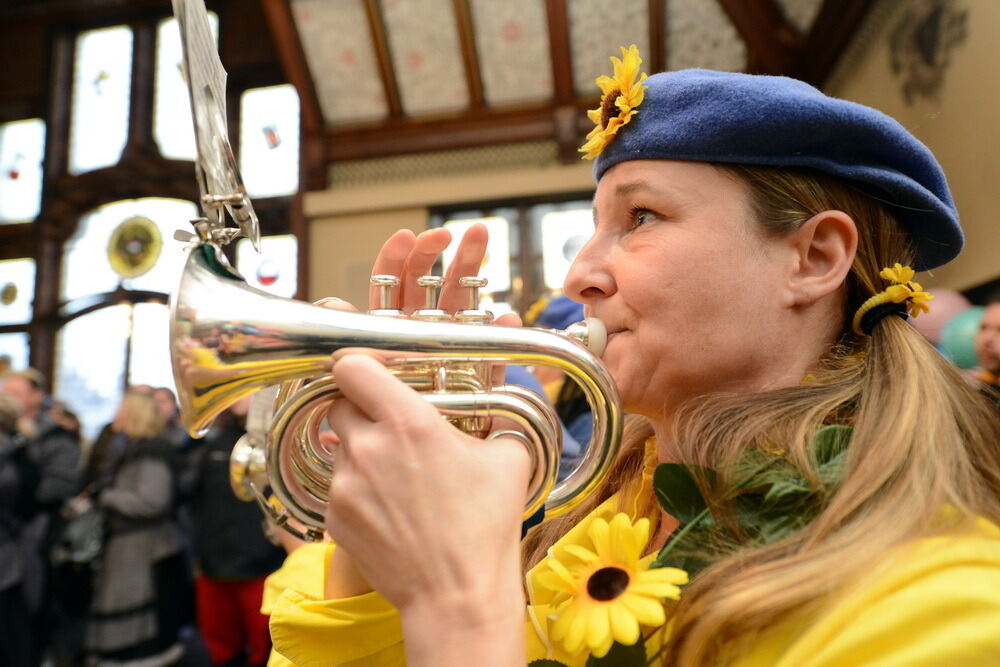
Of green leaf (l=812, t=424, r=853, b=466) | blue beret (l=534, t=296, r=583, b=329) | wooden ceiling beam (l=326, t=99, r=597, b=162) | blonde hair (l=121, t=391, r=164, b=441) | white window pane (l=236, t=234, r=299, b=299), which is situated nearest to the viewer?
green leaf (l=812, t=424, r=853, b=466)

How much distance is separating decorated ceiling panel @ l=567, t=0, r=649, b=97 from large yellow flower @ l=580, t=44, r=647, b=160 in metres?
5.64

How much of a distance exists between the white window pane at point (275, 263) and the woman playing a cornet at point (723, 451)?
20.5ft

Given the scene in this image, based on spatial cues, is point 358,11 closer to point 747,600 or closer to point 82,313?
point 82,313

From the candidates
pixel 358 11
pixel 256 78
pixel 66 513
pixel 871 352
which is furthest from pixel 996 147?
pixel 256 78

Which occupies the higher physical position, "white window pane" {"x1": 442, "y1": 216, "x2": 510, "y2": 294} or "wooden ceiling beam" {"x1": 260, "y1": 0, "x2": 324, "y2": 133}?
"wooden ceiling beam" {"x1": 260, "y1": 0, "x2": 324, "y2": 133}

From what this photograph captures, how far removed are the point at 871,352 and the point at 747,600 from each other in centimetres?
42

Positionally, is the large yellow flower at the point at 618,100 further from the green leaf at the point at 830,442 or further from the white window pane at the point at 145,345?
the white window pane at the point at 145,345

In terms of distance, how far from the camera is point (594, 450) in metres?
0.91

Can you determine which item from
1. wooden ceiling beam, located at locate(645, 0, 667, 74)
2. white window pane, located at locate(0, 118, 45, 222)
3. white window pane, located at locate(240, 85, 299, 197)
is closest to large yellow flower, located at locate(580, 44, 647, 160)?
wooden ceiling beam, located at locate(645, 0, 667, 74)

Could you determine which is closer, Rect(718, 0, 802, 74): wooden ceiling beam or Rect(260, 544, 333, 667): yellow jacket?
Rect(260, 544, 333, 667): yellow jacket

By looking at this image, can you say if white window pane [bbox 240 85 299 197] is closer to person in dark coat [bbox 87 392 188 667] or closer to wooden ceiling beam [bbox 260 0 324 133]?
wooden ceiling beam [bbox 260 0 324 133]

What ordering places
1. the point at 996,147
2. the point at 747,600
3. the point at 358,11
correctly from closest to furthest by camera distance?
the point at 747,600, the point at 996,147, the point at 358,11

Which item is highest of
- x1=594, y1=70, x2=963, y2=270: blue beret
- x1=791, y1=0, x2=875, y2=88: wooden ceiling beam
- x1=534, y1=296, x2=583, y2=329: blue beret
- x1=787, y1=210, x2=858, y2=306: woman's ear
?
x1=791, y1=0, x2=875, y2=88: wooden ceiling beam

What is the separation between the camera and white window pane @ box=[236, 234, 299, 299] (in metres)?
7.07
